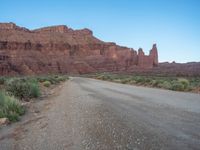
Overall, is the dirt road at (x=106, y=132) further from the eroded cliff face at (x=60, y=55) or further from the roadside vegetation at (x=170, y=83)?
the eroded cliff face at (x=60, y=55)

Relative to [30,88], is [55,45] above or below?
above

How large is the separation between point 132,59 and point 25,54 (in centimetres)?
5655

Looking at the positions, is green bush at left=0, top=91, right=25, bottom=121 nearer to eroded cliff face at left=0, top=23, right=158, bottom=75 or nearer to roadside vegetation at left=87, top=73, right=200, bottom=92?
roadside vegetation at left=87, top=73, right=200, bottom=92

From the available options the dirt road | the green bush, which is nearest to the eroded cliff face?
the green bush

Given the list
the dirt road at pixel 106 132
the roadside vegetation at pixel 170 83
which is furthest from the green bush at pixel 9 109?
the roadside vegetation at pixel 170 83

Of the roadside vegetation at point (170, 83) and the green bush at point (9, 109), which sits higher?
the green bush at point (9, 109)

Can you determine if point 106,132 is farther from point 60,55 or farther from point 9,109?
point 60,55

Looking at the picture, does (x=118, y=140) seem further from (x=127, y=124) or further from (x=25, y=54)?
(x=25, y=54)

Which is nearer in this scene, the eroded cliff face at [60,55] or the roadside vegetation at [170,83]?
the roadside vegetation at [170,83]

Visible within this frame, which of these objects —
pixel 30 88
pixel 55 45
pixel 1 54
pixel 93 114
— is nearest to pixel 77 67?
pixel 55 45

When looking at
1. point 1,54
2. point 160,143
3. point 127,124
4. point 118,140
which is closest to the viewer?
point 160,143

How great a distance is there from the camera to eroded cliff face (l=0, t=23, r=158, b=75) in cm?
13075

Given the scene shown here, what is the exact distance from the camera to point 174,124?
23.2 feet

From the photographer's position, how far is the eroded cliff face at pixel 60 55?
13075 cm
